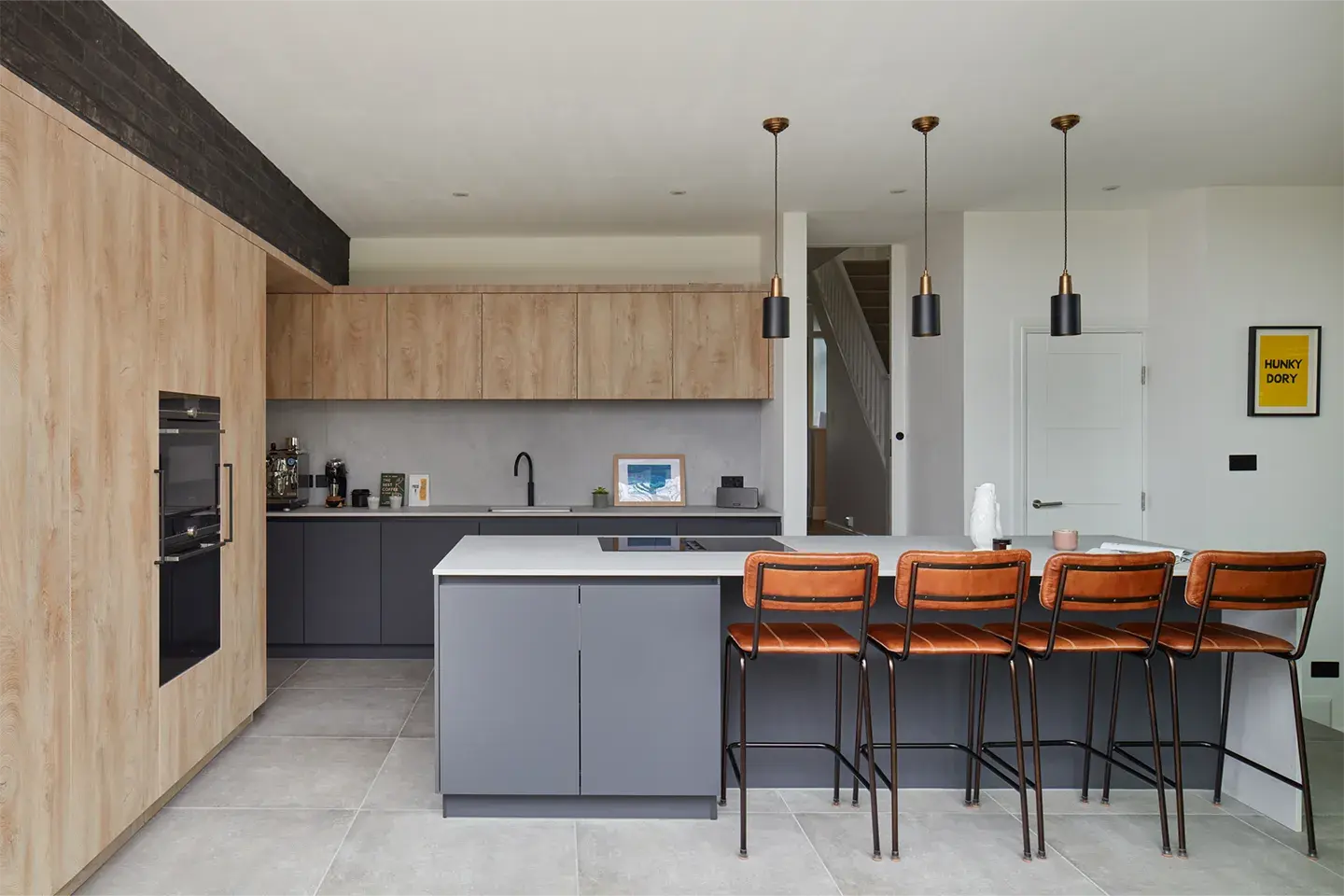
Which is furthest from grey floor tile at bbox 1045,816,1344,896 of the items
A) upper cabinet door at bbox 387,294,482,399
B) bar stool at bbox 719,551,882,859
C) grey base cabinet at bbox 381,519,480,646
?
upper cabinet door at bbox 387,294,482,399

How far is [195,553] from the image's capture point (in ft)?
10.4

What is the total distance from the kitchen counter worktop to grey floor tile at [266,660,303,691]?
2.82 feet

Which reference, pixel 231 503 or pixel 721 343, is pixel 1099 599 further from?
pixel 231 503

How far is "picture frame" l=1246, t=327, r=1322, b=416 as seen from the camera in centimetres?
446

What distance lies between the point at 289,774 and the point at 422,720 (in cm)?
73

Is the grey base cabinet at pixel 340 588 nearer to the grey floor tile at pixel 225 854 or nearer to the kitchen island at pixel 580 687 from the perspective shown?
the grey floor tile at pixel 225 854

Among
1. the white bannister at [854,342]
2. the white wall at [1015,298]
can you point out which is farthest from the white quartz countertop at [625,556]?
the white bannister at [854,342]

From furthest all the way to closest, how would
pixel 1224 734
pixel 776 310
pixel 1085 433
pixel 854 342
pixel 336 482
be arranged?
pixel 854 342 → pixel 336 482 → pixel 1085 433 → pixel 776 310 → pixel 1224 734

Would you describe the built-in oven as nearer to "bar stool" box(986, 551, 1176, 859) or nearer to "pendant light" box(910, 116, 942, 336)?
"pendant light" box(910, 116, 942, 336)

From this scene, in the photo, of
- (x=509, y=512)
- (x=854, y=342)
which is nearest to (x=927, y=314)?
(x=509, y=512)

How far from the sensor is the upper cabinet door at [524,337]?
533 cm

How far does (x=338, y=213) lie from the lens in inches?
199

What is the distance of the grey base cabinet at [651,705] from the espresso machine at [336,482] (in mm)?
3195

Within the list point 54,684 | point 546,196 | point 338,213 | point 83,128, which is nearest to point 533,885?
point 54,684
